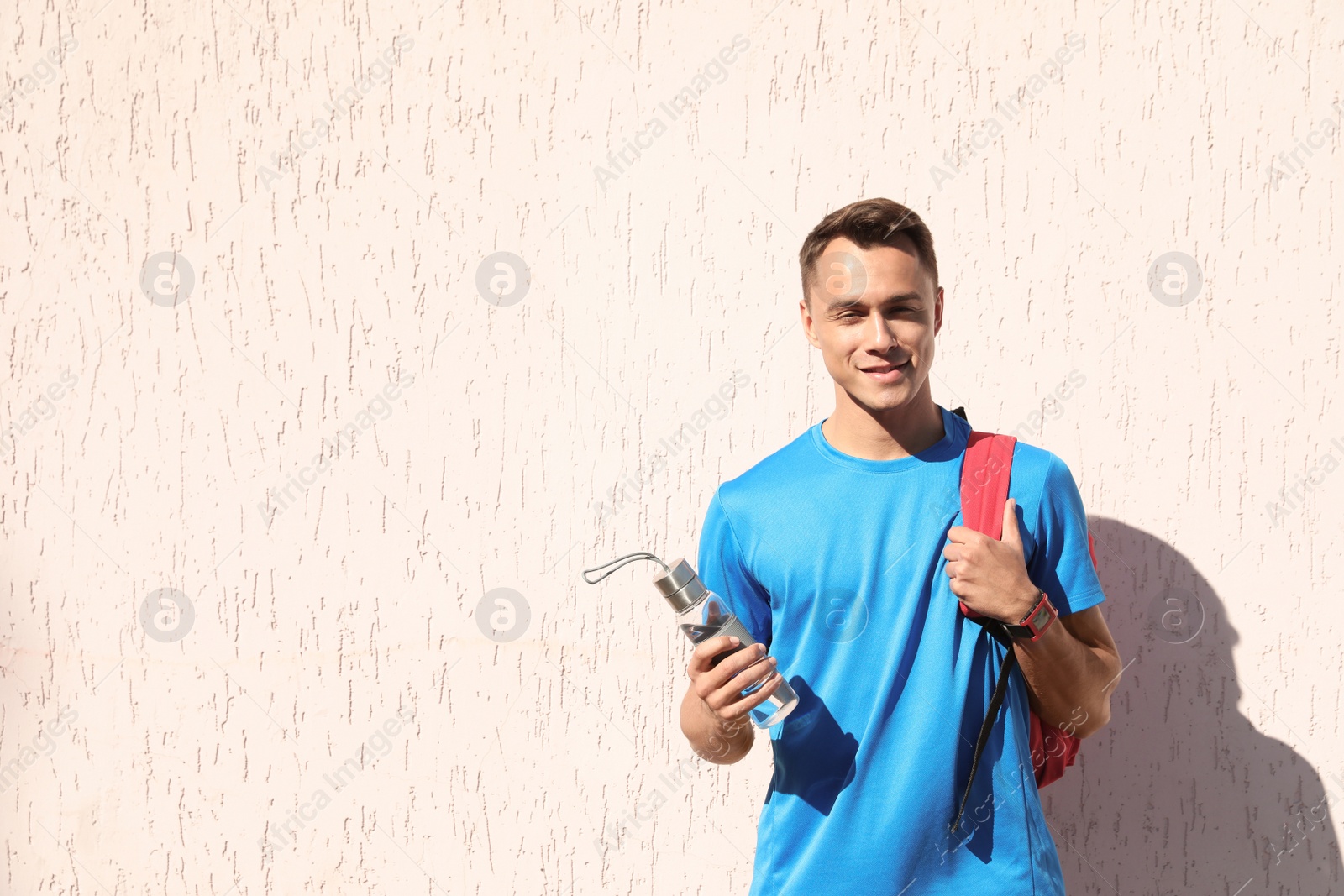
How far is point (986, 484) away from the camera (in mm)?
1324

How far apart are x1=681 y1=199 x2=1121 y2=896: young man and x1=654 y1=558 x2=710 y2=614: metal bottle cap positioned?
0.06 m

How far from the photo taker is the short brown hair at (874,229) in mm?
1355

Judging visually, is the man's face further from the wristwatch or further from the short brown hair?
the wristwatch

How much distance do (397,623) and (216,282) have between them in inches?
32.1

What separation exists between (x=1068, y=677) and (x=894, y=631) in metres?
0.24

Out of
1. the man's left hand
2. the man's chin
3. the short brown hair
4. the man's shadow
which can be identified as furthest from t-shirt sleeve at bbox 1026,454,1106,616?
the man's shadow

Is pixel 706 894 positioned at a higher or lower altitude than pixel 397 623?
lower

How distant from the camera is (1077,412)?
186 centimetres

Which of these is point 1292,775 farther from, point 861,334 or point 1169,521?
point 861,334

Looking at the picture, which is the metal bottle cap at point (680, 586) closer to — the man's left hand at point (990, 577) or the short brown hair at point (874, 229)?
the man's left hand at point (990, 577)

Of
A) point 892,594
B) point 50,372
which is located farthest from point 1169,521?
point 50,372

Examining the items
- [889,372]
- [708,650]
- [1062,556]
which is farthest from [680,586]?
[1062,556]

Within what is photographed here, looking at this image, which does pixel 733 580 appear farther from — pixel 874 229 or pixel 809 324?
pixel 874 229

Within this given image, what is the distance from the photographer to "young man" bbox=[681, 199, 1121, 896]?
49.9 inches
